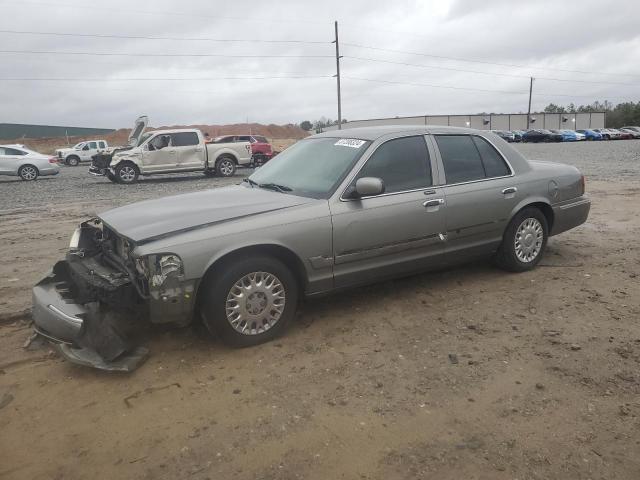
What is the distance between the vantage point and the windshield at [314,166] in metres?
4.23

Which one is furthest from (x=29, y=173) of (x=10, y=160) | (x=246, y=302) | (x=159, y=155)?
(x=246, y=302)

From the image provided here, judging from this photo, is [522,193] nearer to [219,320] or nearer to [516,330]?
[516,330]

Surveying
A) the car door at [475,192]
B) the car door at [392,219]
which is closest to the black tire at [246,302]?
the car door at [392,219]

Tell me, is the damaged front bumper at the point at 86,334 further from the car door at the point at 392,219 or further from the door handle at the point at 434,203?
the door handle at the point at 434,203

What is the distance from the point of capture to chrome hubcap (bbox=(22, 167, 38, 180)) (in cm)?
2073

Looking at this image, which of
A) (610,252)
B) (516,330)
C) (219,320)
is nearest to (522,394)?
(516,330)

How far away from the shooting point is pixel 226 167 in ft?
62.5

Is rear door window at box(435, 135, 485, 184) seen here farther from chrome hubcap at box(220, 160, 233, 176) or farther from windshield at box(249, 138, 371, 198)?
chrome hubcap at box(220, 160, 233, 176)

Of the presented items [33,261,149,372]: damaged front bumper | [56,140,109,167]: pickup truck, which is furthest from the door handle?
[56,140,109,167]: pickup truck

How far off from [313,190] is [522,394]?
215 centimetres

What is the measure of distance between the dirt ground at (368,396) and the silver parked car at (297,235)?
32cm

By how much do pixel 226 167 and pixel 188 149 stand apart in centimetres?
159

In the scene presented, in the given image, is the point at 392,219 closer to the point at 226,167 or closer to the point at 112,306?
the point at 112,306

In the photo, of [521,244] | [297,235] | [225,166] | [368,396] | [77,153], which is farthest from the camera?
[77,153]
